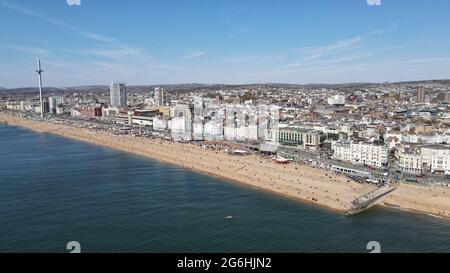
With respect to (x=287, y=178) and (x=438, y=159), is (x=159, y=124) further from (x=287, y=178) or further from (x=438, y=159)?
(x=438, y=159)

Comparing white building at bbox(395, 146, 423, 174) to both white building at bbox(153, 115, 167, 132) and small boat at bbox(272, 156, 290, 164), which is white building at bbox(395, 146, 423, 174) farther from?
white building at bbox(153, 115, 167, 132)

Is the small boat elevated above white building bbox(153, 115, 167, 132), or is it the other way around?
white building bbox(153, 115, 167, 132)

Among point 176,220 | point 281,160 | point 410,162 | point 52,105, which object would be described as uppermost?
point 52,105

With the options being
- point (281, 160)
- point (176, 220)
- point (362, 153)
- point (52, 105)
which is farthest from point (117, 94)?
point (176, 220)

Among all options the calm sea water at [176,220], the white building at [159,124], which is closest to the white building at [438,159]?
the calm sea water at [176,220]

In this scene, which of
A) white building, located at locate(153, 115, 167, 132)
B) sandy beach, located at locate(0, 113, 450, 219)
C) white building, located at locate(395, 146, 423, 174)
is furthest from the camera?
white building, located at locate(153, 115, 167, 132)

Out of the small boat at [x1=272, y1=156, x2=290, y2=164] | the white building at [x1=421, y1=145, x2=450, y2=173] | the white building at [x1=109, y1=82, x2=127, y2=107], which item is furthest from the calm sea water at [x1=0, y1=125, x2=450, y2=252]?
the white building at [x1=109, y1=82, x2=127, y2=107]

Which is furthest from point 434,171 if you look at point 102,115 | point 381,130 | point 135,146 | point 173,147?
point 102,115
